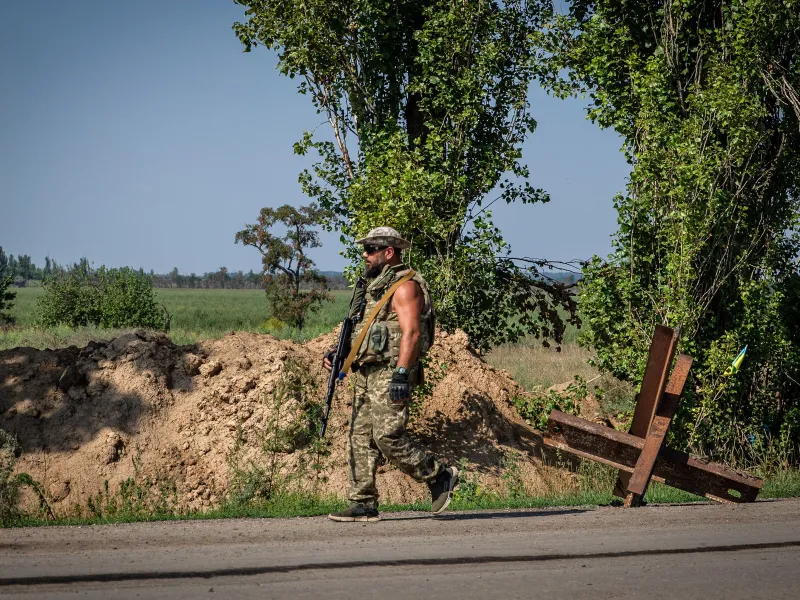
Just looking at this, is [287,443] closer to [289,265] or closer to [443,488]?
[443,488]

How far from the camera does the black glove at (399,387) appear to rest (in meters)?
7.50

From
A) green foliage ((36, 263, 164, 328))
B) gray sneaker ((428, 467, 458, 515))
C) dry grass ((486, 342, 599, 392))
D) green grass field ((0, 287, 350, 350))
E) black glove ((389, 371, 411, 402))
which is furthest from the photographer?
green foliage ((36, 263, 164, 328))

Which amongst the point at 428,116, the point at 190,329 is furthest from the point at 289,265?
the point at 428,116

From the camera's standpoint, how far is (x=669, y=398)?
8.74 metres

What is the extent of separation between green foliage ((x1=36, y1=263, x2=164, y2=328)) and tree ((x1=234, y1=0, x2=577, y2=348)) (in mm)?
23307

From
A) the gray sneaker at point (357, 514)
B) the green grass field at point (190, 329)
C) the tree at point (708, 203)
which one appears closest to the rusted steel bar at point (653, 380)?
the gray sneaker at point (357, 514)

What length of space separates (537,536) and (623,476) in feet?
6.86

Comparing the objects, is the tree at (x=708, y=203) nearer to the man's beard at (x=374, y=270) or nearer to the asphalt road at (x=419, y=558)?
the asphalt road at (x=419, y=558)

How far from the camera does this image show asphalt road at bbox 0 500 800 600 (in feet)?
18.4

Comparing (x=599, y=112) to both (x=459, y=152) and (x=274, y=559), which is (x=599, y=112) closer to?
(x=459, y=152)

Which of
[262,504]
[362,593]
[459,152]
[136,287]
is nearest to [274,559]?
[362,593]

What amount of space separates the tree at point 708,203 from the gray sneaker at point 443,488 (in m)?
5.19

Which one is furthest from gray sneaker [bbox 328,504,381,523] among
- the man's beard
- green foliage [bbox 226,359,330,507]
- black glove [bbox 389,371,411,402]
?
green foliage [bbox 226,359,330,507]

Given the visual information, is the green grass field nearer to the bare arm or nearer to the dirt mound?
the dirt mound
